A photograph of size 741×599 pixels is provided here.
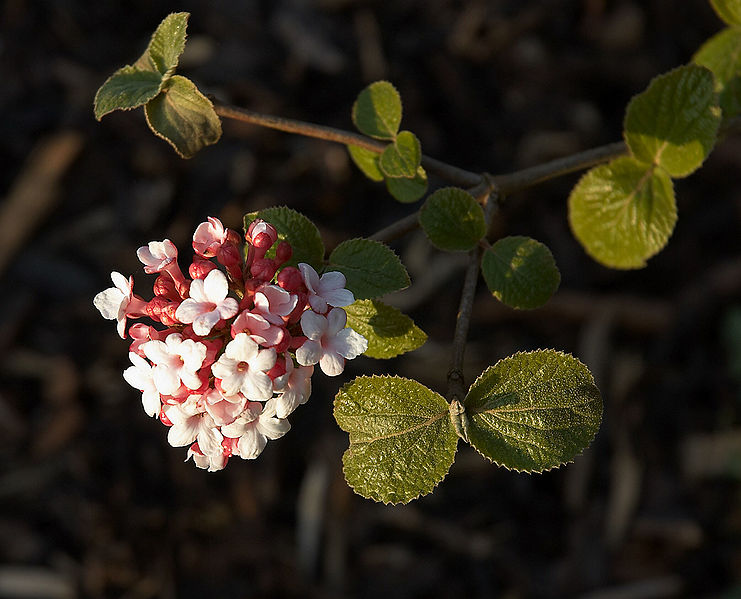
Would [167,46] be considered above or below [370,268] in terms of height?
above

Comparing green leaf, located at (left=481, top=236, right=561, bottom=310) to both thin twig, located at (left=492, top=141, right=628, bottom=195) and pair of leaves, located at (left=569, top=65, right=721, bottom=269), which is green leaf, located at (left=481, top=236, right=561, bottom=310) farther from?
pair of leaves, located at (left=569, top=65, right=721, bottom=269)

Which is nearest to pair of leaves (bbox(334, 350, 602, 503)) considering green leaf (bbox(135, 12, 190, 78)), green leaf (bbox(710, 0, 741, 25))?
green leaf (bbox(135, 12, 190, 78))

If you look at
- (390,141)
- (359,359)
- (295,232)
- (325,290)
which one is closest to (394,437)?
(325,290)

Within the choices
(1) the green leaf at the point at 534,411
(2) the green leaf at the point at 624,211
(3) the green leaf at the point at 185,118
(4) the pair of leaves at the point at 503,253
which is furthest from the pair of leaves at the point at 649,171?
(3) the green leaf at the point at 185,118

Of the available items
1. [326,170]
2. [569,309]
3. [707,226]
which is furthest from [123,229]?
[707,226]

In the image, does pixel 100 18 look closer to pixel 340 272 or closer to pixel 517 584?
pixel 340 272

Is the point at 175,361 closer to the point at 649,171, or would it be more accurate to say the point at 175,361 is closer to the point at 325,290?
the point at 325,290

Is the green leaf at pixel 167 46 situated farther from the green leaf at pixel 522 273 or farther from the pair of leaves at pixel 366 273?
the green leaf at pixel 522 273
